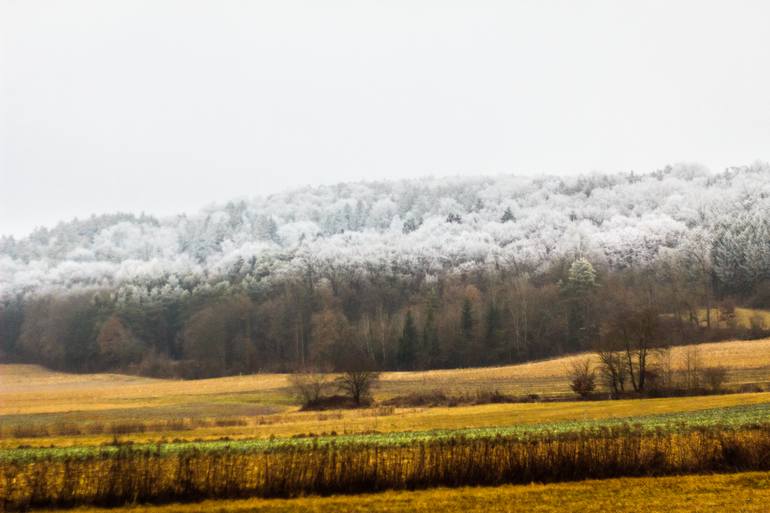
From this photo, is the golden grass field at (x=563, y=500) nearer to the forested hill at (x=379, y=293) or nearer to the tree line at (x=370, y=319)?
the tree line at (x=370, y=319)

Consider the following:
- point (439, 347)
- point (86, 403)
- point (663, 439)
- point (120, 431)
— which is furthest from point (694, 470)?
point (439, 347)

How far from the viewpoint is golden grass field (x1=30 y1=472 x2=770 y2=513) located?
1758cm

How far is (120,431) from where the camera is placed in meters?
45.6

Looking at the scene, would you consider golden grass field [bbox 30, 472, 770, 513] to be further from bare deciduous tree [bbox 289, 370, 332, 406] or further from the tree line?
the tree line

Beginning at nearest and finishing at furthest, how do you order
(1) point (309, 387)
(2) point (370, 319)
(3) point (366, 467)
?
1. (3) point (366, 467)
2. (1) point (309, 387)
3. (2) point (370, 319)

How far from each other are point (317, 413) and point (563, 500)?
4110cm

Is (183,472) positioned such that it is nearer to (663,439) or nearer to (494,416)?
(663,439)

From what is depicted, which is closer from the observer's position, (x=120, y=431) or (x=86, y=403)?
(x=120, y=431)

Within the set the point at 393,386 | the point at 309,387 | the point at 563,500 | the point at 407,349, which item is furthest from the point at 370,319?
the point at 563,500

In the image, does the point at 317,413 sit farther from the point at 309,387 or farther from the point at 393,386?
the point at 393,386

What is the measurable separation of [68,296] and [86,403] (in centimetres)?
9859

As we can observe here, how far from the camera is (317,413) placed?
5759 cm

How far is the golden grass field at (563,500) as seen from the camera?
57.7 ft

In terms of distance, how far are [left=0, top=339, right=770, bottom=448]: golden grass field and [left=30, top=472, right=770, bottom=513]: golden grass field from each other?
18.2 metres
